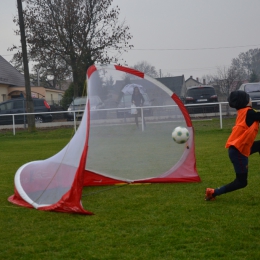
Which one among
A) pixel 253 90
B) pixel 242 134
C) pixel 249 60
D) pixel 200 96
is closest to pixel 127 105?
pixel 242 134

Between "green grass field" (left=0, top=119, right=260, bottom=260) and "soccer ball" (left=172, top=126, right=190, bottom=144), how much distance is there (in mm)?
765

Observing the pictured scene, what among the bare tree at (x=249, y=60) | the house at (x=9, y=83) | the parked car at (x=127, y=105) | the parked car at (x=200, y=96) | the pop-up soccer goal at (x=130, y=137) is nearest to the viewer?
the pop-up soccer goal at (x=130, y=137)

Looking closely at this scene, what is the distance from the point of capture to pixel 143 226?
17.9ft

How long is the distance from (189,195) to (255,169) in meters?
2.63

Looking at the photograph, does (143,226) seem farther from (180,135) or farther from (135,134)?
(135,134)

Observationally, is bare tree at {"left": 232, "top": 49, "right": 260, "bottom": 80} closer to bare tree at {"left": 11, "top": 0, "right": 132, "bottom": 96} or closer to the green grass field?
bare tree at {"left": 11, "top": 0, "right": 132, "bottom": 96}

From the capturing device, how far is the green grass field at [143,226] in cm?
460

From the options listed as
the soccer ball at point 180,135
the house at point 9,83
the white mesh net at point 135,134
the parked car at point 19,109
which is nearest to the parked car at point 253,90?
the parked car at point 19,109

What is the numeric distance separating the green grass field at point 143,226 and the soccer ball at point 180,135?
0.77 m

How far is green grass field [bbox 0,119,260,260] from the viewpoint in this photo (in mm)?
4598

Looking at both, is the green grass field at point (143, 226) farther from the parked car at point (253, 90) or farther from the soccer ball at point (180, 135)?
the parked car at point (253, 90)

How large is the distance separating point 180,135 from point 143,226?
9.25 ft

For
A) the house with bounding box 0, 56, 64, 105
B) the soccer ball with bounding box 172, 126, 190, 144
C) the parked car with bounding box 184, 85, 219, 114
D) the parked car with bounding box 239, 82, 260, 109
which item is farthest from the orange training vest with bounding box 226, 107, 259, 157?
the house with bounding box 0, 56, 64, 105

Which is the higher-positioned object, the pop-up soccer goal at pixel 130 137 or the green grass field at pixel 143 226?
the pop-up soccer goal at pixel 130 137
